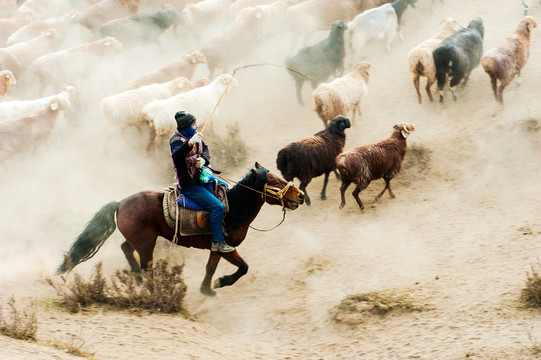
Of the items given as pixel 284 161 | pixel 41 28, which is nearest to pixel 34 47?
pixel 41 28

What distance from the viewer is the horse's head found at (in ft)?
21.1

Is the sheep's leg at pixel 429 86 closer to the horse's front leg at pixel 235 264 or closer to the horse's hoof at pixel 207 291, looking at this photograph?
the horse's front leg at pixel 235 264

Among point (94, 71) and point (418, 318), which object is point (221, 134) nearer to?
point (94, 71)

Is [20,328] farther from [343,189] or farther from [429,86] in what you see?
[429,86]

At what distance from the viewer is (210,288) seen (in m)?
6.80

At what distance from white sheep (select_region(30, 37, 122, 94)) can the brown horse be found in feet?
25.2

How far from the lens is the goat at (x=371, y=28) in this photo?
13.8m

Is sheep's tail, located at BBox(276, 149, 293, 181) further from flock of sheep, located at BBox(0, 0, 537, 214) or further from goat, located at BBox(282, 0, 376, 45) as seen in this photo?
goat, located at BBox(282, 0, 376, 45)

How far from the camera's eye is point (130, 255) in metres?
6.79

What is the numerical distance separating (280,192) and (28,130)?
6.33 meters

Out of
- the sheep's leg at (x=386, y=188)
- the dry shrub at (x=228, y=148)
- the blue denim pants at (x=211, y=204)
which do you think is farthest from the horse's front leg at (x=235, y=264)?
the dry shrub at (x=228, y=148)

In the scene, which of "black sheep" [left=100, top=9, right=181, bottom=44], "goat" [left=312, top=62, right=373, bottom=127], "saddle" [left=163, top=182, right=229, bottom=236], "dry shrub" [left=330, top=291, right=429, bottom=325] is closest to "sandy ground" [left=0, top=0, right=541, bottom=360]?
"dry shrub" [left=330, top=291, right=429, bottom=325]

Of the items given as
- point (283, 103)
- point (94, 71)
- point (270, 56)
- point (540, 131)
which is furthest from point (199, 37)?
point (540, 131)

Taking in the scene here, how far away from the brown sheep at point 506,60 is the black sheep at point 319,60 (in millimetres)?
3427
